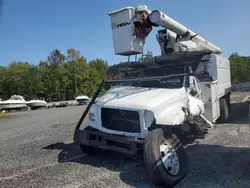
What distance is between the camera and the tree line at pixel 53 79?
46.9 m

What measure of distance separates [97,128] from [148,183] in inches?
63.5

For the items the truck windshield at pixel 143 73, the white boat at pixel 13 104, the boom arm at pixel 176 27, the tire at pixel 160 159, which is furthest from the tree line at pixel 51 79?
the tire at pixel 160 159

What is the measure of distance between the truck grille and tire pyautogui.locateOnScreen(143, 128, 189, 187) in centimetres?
53

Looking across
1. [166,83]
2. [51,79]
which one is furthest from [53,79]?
[166,83]

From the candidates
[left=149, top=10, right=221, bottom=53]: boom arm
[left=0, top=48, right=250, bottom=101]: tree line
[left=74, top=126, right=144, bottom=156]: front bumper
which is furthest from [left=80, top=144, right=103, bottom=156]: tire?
[left=0, top=48, right=250, bottom=101]: tree line

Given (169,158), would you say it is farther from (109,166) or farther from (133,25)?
(133,25)

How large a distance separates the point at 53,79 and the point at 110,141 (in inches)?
1860

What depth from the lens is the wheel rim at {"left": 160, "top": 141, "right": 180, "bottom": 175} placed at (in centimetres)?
426

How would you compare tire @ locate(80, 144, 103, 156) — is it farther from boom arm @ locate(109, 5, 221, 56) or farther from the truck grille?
boom arm @ locate(109, 5, 221, 56)

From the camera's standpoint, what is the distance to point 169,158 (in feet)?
14.3

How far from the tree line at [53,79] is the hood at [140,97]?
3775 centimetres

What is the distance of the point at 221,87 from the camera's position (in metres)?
8.66

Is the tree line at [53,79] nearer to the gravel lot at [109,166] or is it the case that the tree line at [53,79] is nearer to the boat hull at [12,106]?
the boat hull at [12,106]

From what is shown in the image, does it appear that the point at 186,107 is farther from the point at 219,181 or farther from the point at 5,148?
the point at 5,148
